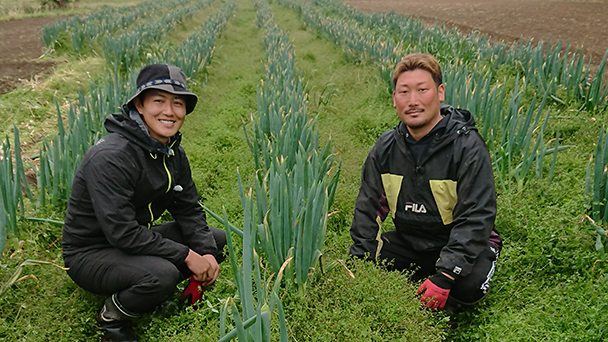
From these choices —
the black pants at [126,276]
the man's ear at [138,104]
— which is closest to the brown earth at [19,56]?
the man's ear at [138,104]

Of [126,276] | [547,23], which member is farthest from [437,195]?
[547,23]

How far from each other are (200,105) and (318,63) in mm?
2833

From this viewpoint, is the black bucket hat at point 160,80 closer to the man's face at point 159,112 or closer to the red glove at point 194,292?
the man's face at point 159,112

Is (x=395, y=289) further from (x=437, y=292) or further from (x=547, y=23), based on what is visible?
(x=547, y=23)

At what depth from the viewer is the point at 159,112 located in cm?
198

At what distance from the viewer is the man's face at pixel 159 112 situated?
198 centimetres

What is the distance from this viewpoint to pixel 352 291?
1.75 metres

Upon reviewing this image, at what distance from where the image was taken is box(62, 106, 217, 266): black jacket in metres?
1.82

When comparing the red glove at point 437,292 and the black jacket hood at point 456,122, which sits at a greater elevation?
the black jacket hood at point 456,122

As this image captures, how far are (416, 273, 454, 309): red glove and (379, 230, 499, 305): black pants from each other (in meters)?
0.12

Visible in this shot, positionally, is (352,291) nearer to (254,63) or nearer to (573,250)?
(573,250)

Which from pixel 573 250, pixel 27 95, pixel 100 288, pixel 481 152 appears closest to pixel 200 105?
pixel 27 95

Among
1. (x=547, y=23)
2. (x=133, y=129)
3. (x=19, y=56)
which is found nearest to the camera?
(x=133, y=129)

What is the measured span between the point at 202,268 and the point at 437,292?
1.07 metres
